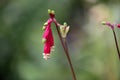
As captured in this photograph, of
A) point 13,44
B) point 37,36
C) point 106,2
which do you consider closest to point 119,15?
point 106,2

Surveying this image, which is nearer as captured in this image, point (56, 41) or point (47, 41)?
point (47, 41)

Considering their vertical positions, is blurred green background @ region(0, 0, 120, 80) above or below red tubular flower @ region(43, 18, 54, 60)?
below

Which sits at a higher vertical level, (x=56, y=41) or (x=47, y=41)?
(x=47, y=41)

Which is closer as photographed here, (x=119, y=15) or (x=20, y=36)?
(x=119, y=15)

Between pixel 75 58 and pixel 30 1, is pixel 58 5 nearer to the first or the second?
pixel 30 1

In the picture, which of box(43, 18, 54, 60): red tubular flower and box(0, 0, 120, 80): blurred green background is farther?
box(0, 0, 120, 80): blurred green background

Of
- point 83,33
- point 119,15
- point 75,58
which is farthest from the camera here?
point 83,33

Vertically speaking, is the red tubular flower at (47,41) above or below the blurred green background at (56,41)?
above

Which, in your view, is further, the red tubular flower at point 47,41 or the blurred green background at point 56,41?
the blurred green background at point 56,41
